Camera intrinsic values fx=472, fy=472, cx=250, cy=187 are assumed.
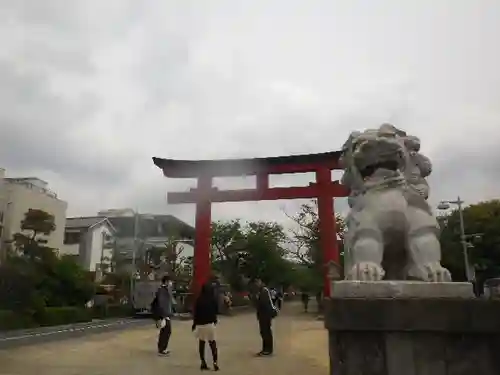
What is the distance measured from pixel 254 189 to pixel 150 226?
33.2 metres

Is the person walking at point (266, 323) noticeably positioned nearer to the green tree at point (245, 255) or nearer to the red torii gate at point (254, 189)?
the red torii gate at point (254, 189)

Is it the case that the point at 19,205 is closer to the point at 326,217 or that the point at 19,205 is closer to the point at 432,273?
the point at 326,217

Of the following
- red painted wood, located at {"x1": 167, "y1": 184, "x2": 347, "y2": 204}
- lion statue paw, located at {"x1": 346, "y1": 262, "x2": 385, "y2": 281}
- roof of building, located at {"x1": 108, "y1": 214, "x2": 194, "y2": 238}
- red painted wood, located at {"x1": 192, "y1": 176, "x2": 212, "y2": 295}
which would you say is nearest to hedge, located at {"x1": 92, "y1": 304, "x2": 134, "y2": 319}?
red painted wood, located at {"x1": 192, "y1": 176, "x2": 212, "y2": 295}

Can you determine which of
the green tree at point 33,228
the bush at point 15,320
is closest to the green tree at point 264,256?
the green tree at point 33,228

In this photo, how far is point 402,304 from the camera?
294cm

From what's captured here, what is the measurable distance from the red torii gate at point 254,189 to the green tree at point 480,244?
1089 centimetres

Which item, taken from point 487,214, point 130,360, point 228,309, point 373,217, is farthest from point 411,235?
point 487,214

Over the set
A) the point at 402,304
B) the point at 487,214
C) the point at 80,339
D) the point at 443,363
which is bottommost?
the point at 80,339

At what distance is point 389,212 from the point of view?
3.72 m

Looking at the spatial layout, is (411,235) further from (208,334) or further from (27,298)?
(27,298)

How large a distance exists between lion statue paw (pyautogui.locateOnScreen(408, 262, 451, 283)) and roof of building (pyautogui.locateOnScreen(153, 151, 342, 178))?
13981 mm

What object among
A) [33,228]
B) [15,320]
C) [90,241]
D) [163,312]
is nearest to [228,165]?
[15,320]

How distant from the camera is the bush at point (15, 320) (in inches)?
560

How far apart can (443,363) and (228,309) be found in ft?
76.4
